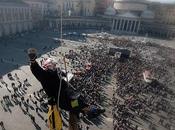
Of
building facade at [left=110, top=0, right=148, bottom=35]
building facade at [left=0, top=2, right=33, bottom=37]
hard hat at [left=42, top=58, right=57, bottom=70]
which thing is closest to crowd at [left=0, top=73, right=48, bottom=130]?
hard hat at [left=42, top=58, right=57, bottom=70]

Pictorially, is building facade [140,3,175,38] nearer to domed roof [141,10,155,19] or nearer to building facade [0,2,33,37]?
domed roof [141,10,155,19]

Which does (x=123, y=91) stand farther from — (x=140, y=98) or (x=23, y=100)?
(x=23, y=100)

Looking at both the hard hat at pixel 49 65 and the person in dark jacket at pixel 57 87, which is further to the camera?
the hard hat at pixel 49 65

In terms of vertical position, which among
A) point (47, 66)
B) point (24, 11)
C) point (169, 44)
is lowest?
point (169, 44)

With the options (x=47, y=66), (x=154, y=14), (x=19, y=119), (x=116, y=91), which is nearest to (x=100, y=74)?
(x=116, y=91)

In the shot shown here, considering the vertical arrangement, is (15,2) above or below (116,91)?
above

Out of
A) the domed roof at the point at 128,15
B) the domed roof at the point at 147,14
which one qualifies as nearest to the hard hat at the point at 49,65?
the domed roof at the point at 128,15

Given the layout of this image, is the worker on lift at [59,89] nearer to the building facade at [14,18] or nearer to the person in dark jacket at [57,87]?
the person in dark jacket at [57,87]

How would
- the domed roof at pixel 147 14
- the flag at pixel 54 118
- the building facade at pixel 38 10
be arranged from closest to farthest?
1. the flag at pixel 54 118
2. the building facade at pixel 38 10
3. the domed roof at pixel 147 14

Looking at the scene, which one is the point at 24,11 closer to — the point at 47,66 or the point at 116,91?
the point at 116,91
